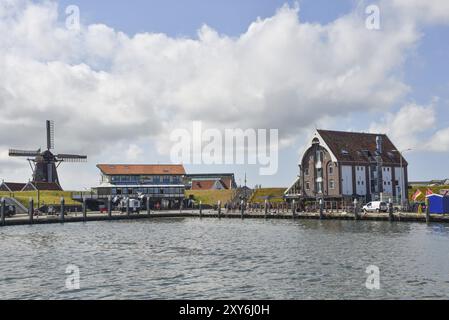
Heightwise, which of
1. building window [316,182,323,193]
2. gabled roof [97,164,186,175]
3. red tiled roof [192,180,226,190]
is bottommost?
building window [316,182,323,193]

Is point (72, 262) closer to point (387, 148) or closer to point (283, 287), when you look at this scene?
point (283, 287)

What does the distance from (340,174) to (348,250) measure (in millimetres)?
56058

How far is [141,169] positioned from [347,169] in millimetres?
51817

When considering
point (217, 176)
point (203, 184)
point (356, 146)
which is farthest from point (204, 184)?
point (356, 146)

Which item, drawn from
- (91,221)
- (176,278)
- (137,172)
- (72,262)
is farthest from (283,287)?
(137,172)

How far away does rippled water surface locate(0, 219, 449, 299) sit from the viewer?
92.9ft

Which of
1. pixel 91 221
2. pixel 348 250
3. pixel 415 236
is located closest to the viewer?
pixel 348 250

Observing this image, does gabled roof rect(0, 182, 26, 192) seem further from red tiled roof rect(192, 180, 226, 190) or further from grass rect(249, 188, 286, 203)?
grass rect(249, 188, 286, 203)

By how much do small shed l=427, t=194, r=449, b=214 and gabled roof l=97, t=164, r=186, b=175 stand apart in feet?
215

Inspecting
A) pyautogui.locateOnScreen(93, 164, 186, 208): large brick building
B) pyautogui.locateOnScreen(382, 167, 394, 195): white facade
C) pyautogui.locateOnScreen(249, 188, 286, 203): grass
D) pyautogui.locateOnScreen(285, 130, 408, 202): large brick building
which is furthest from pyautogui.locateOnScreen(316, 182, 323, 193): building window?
pyautogui.locateOnScreen(93, 164, 186, 208): large brick building

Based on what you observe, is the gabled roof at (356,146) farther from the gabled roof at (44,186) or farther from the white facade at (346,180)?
the gabled roof at (44,186)

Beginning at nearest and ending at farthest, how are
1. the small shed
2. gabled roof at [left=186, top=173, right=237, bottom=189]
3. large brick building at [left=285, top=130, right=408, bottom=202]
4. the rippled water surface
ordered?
the rippled water surface < the small shed < large brick building at [left=285, top=130, right=408, bottom=202] < gabled roof at [left=186, top=173, right=237, bottom=189]

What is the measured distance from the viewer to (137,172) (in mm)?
126875
